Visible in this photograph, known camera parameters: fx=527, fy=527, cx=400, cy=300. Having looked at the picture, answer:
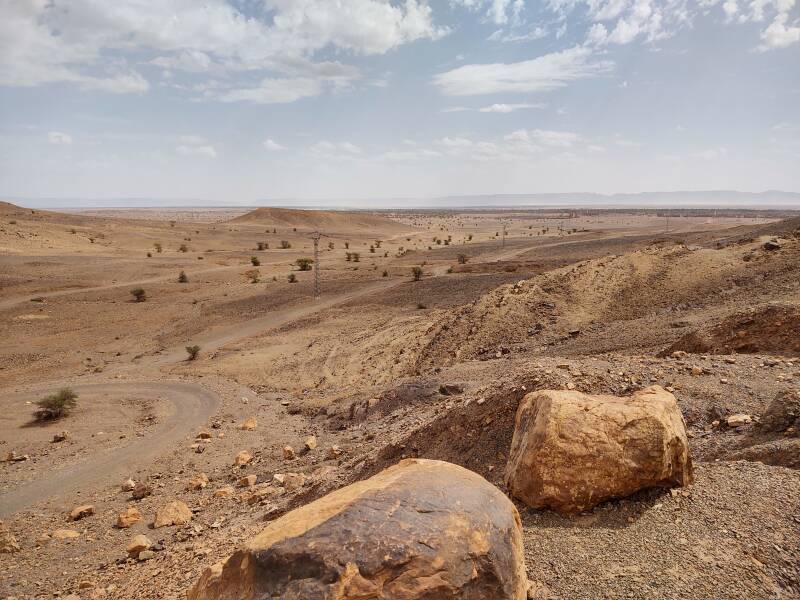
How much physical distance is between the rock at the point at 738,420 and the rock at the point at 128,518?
37.3 feet

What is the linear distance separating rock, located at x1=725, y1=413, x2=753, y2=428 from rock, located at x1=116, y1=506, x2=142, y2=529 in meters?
11.4

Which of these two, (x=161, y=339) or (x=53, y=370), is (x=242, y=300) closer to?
(x=161, y=339)

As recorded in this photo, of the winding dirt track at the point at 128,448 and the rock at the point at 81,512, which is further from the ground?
the rock at the point at 81,512

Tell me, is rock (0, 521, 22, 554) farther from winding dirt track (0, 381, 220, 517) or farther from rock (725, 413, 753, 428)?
rock (725, 413, 753, 428)

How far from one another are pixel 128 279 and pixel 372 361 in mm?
38204

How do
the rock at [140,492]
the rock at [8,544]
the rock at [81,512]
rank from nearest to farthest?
the rock at [8,544], the rock at [81,512], the rock at [140,492]

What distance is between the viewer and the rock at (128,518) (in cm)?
1083

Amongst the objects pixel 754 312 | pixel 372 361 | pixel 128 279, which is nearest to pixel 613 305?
pixel 754 312

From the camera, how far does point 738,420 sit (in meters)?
8.30

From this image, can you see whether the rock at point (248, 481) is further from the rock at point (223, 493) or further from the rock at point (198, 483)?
the rock at point (198, 483)

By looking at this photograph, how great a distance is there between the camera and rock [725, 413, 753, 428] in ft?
27.1

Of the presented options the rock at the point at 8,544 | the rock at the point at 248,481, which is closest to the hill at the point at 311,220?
the rock at the point at 248,481

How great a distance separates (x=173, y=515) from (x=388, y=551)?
8.53m

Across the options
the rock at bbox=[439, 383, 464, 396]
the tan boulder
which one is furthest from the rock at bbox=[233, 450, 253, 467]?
the rock at bbox=[439, 383, 464, 396]
